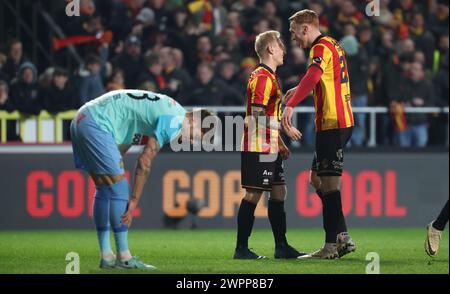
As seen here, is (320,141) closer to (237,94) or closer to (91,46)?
(237,94)

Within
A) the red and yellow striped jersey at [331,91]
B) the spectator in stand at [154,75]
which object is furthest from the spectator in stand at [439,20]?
the red and yellow striped jersey at [331,91]

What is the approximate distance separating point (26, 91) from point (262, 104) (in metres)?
6.62

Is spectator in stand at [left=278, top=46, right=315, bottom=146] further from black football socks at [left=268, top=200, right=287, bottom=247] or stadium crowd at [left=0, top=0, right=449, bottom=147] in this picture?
black football socks at [left=268, top=200, right=287, bottom=247]

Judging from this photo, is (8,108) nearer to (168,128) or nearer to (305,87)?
(305,87)

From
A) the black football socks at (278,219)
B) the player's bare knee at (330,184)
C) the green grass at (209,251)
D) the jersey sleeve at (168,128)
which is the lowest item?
the green grass at (209,251)

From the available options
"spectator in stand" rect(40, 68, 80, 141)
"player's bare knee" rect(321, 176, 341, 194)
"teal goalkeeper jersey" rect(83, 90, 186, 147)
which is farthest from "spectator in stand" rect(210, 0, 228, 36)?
"teal goalkeeper jersey" rect(83, 90, 186, 147)

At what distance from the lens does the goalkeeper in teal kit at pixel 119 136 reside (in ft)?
35.4

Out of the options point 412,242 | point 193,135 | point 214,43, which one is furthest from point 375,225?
point 193,135

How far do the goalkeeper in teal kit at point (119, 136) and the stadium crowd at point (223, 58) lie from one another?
6663 mm

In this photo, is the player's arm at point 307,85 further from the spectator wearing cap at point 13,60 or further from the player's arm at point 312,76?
the spectator wearing cap at point 13,60

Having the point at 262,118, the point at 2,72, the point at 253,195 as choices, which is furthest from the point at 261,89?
the point at 2,72

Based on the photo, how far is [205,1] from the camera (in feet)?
67.4

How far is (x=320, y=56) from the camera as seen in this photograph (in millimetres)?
11969

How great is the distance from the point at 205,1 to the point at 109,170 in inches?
393
